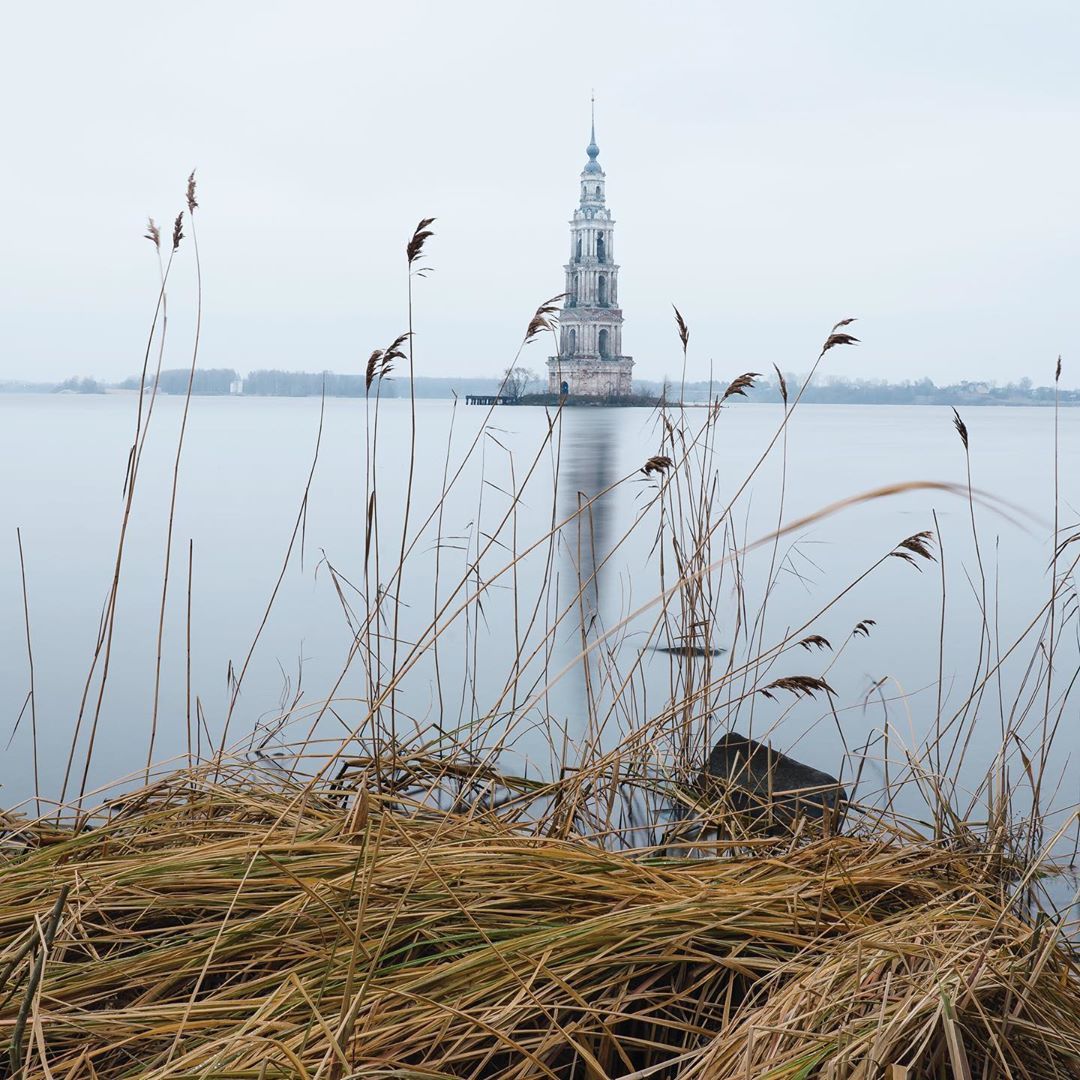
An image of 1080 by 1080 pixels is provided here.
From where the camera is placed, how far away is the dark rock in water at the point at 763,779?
7.27 ft

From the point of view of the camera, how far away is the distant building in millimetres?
61281

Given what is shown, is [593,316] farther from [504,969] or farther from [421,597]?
[504,969]

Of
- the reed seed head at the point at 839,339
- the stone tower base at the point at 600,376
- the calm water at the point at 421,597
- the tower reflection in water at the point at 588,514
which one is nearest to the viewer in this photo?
the reed seed head at the point at 839,339

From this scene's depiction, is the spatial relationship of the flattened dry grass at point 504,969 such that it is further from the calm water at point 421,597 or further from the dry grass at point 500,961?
the calm water at point 421,597

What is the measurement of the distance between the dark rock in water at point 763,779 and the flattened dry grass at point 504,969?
74cm

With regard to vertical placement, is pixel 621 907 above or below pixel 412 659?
below

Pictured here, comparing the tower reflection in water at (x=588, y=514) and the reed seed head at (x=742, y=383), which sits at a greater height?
the reed seed head at (x=742, y=383)

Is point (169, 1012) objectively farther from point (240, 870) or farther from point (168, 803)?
point (168, 803)

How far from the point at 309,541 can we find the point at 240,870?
7.98 meters

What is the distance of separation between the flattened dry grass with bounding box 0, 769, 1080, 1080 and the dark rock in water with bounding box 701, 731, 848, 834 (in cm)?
74

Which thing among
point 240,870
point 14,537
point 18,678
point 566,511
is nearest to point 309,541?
point 14,537

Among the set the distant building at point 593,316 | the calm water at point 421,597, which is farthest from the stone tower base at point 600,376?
the calm water at point 421,597

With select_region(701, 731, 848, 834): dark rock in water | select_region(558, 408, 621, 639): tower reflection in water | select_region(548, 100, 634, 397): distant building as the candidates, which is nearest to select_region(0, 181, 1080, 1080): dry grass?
select_region(701, 731, 848, 834): dark rock in water

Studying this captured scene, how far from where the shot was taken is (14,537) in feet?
28.2
